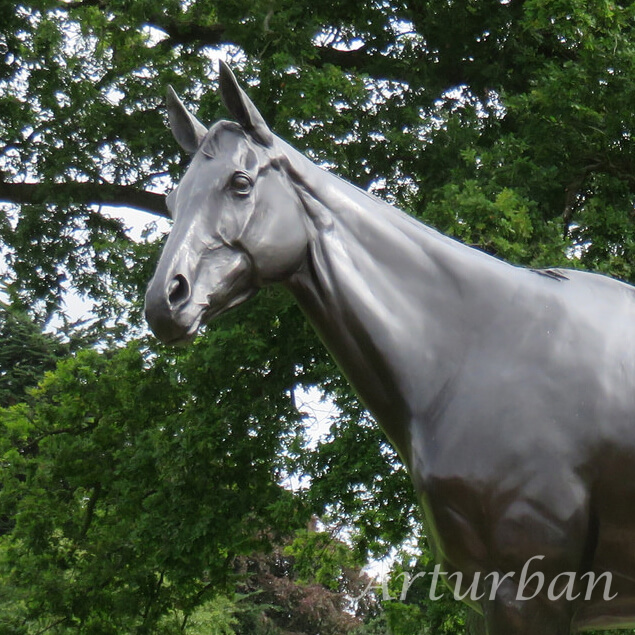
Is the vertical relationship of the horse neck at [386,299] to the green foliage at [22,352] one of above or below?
below

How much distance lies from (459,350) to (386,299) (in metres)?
0.25

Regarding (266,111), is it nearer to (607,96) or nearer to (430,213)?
(430,213)

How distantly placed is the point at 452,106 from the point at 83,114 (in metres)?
3.86

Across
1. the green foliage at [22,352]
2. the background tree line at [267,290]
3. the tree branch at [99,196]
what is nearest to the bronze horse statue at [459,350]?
the background tree line at [267,290]

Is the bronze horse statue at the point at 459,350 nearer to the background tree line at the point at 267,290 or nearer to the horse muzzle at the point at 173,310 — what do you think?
the horse muzzle at the point at 173,310

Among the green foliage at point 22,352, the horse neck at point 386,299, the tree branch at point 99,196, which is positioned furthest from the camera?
the green foliage at point 22,352

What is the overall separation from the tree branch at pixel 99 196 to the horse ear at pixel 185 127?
8.12 metres

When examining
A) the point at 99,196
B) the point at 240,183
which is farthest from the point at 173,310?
the point at 99,196

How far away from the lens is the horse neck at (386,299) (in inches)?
117

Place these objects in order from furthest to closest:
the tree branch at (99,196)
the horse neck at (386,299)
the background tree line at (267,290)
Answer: the tree branch at (99,196)
the background tree line at (267,290)
the horse neck at (386,299)

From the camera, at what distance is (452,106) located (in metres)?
11.3

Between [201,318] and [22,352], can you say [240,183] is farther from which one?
[22,352]

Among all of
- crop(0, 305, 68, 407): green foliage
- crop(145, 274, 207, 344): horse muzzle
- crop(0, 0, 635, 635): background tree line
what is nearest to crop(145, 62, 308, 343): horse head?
crop(145, 274, 207, 344): horse muzzle

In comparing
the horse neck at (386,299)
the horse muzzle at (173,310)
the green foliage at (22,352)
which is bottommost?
the horse muzzle at (173,310)
